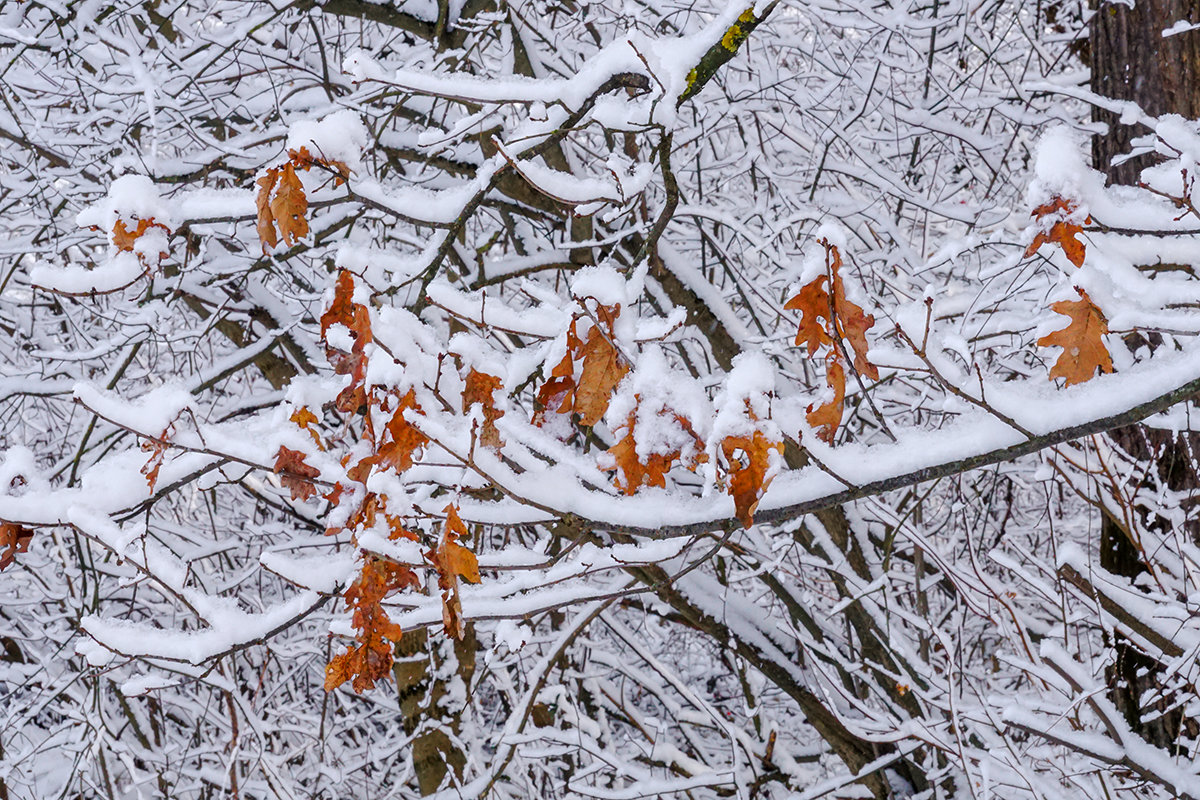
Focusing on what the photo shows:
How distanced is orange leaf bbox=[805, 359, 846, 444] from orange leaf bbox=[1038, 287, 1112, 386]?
0.27 m

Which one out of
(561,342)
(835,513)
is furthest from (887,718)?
(561,342)


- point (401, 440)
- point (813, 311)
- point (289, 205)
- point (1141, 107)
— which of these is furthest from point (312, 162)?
point (1141, 107)

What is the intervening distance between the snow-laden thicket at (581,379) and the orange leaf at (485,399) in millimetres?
19

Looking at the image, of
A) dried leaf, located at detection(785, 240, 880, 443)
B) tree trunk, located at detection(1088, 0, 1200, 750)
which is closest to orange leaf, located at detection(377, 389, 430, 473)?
dried leaf, located at detection(785, 240, 880, 443)

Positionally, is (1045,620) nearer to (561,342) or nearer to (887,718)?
(887,718)

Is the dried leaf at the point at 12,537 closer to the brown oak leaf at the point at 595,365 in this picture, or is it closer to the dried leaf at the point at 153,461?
the dried leaf at the point at 153,461

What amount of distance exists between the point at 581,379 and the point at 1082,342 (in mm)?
696

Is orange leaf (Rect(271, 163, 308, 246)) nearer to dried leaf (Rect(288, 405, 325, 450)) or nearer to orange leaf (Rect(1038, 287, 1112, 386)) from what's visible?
dried leaf (Rect(288, 405, 325, 450))

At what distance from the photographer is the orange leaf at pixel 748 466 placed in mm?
1256

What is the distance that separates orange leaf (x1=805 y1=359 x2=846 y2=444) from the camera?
→ 139cm

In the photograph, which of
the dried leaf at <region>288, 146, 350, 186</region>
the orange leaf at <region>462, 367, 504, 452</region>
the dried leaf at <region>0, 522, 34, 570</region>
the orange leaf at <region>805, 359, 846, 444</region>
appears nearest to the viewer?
the orange leaf at <region>805, 359, 846, 444</region>

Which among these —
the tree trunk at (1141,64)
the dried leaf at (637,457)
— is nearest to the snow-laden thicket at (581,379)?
the dried leaf at (637,457)

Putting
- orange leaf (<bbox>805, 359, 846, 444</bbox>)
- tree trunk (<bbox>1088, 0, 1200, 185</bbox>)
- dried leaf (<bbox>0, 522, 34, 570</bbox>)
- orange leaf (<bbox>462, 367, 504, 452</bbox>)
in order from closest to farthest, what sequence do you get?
orange leaf (<bbox>805, 359, 846, 444</bbox>)
orange leaf (<bbox>462, 367, 504, 452</bbox>)
dried leaf (<bbox>0, 522, 34, 570</bbox>)
tree trunk (<bbox>1088, 0, 1200, 185</bbox>)

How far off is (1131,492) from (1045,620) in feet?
7.47
